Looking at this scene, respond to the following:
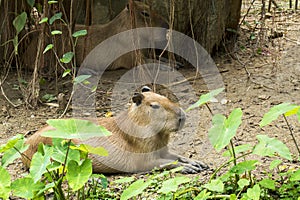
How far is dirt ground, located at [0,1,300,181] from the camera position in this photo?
4836 mm

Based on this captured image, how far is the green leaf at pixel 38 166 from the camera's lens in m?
3.20

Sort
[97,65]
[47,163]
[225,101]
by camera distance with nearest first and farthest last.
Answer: [47,163] → [225,101] → [97,65]

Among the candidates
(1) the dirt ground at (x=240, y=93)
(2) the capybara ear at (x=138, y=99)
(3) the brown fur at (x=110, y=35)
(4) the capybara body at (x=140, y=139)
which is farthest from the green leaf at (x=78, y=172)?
(3) the brown fur at (x=110, y=35)

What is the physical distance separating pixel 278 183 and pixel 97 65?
3.47 metres

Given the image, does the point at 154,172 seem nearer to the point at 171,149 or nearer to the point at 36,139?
the point at 171,149

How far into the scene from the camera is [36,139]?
177 inches

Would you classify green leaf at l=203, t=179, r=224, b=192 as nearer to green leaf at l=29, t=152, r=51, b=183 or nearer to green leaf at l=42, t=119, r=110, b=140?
green leaf at l=42, t=119, r=110, b=140

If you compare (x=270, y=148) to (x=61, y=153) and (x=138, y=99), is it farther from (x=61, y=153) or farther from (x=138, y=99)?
(x=138, y=99)

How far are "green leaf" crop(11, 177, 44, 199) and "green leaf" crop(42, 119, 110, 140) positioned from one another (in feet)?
1.21

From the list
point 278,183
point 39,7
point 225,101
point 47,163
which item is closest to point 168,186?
point 47,163

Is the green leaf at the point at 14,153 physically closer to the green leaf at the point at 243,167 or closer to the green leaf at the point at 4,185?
the green leaf at the point at 4,185

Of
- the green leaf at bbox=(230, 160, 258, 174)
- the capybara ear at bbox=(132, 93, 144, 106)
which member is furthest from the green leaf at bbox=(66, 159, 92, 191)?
the capybara ear at bbox=(132, 93, 144, 106)

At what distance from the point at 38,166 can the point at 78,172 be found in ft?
0.79

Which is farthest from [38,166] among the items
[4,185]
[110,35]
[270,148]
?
[110,35]
